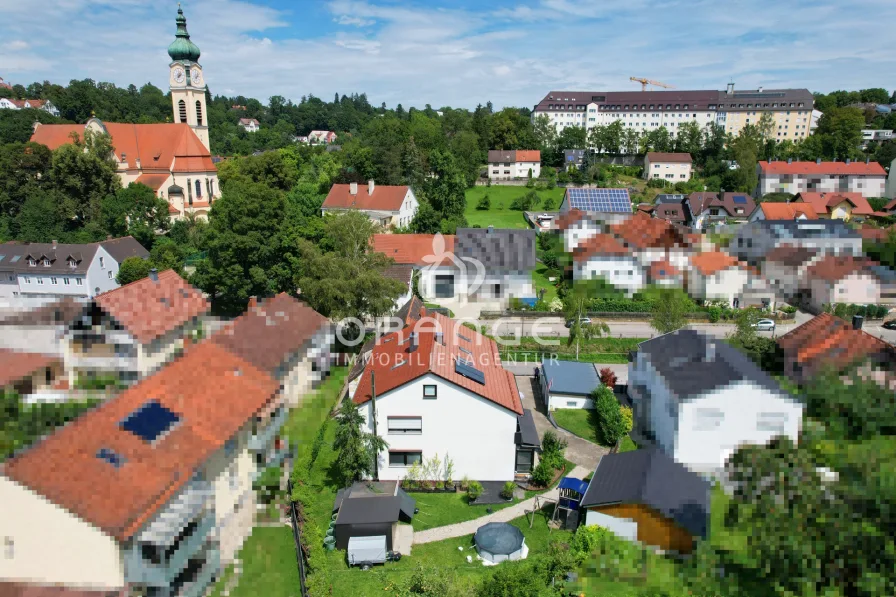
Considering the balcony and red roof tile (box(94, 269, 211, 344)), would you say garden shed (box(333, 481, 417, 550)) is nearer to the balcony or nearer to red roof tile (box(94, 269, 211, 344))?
the balcony

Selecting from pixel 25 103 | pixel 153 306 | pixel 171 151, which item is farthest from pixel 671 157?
pixel 25 103

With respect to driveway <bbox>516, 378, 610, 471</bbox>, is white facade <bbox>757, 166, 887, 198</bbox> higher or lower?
higher

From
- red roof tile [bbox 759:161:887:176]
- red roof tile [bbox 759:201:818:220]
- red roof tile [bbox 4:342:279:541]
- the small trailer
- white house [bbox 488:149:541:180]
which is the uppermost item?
white house [bbox 488:149:541:180]

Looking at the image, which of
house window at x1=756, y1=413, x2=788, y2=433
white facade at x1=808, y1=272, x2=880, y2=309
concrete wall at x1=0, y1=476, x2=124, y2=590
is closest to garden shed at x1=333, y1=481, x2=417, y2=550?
concrete wall at x1=0, y1=476, x2=124, y2=590

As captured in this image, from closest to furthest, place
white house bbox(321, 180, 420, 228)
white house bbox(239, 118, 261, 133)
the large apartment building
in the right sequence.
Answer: white house bbox(321, 180, 420, 228)
the large apartment building
white house bbox(239, 118, 261, 133)

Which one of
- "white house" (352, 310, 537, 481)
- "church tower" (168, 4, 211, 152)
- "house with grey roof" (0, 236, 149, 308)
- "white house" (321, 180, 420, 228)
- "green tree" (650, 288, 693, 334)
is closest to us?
"white house" (352, 310, 537, 481)

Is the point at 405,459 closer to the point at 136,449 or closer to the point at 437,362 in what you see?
the point at 437,362
